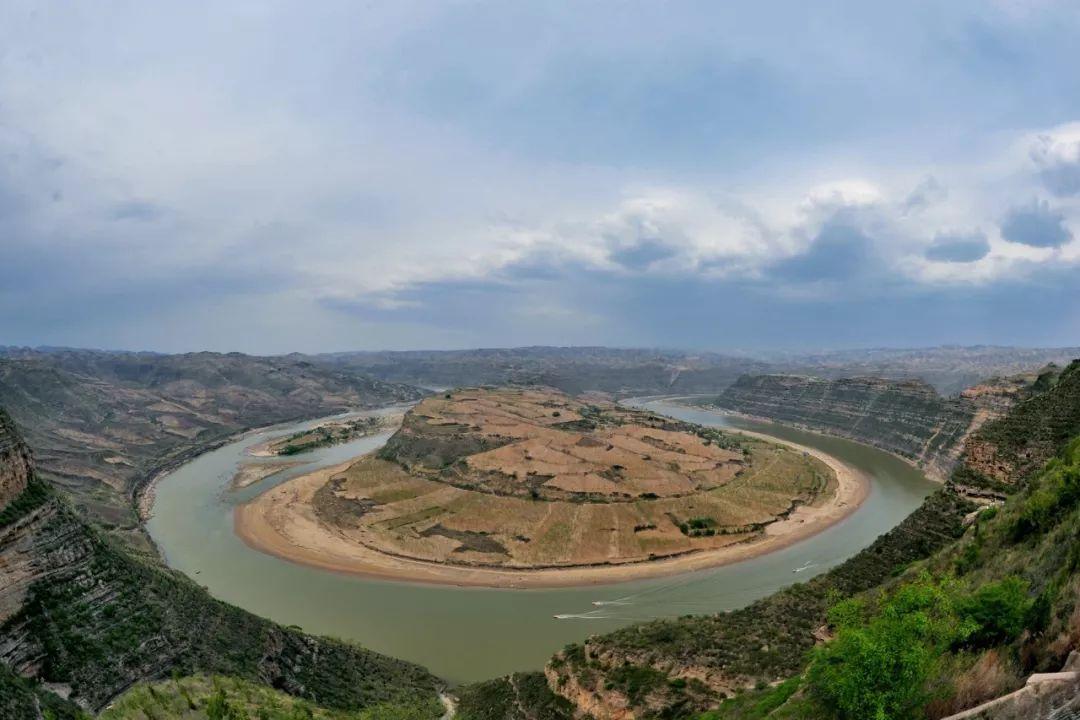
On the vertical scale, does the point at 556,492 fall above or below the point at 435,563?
above

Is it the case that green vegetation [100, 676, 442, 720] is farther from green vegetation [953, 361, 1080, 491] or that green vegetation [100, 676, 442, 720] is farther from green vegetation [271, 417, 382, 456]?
green vegetation [271, 417, 382, 456]

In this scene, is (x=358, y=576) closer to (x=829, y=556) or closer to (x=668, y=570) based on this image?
(x=668, y=570)

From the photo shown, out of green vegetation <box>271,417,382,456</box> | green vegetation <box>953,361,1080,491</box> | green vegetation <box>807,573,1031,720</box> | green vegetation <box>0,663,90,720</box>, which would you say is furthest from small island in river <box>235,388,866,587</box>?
green vegetation <box>807,573,1031,720</box>

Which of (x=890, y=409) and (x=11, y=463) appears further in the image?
(x=890, y=409)

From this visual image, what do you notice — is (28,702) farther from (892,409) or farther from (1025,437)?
(892,409)

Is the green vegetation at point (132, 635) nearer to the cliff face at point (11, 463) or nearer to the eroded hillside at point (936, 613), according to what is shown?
the cliff face at point (11, 463)

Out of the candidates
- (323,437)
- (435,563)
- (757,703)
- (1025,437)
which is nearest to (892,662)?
(757,703)

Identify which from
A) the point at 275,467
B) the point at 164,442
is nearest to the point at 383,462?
the point at 275,467

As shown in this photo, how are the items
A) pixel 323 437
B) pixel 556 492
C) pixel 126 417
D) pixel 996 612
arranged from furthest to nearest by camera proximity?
pixel 126 417 < pixel 323 437 < pixel 556 492 < pixel 996 612
